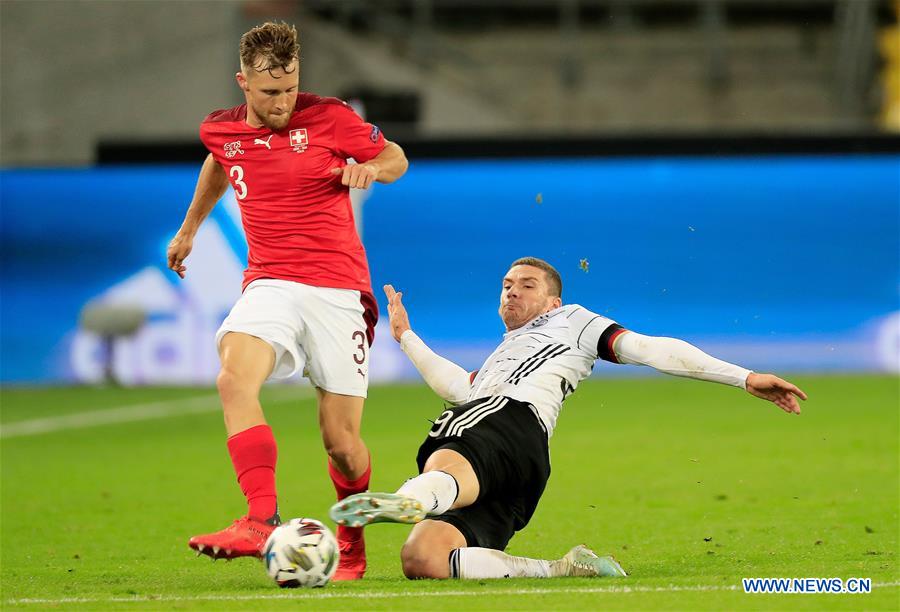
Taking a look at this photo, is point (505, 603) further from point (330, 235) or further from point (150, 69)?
point (150, 69)

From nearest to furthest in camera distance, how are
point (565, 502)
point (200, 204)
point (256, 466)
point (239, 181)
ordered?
1. point (256, 466)
2. point (239, 181)
3. point (200, 204)
4. point (565, 502)

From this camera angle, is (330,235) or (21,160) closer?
(330,235)

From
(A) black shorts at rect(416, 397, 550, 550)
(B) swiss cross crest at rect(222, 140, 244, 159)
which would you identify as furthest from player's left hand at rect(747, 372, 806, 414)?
(B) swiss cross crest at rect(222, 140, 244, 159)

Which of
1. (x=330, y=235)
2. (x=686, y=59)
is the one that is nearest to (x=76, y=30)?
(x=686, y=59)

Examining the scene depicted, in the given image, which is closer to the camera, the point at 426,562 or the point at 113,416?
the point at 426,562

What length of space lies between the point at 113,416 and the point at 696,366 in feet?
31.8

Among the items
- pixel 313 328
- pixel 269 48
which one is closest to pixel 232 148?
pixel 269 48

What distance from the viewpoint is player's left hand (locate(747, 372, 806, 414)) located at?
5402mm

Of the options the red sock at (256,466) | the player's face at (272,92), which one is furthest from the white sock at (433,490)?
the player's face at (272,92)

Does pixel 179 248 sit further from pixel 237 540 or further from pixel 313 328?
pixel 237 540

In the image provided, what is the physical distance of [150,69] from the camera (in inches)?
824

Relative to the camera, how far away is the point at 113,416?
14203 mm

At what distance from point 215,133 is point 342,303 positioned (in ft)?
3.21

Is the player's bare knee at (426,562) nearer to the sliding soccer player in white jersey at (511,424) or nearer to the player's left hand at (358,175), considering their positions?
the sliding soccer player in white jersey at (511,424)
